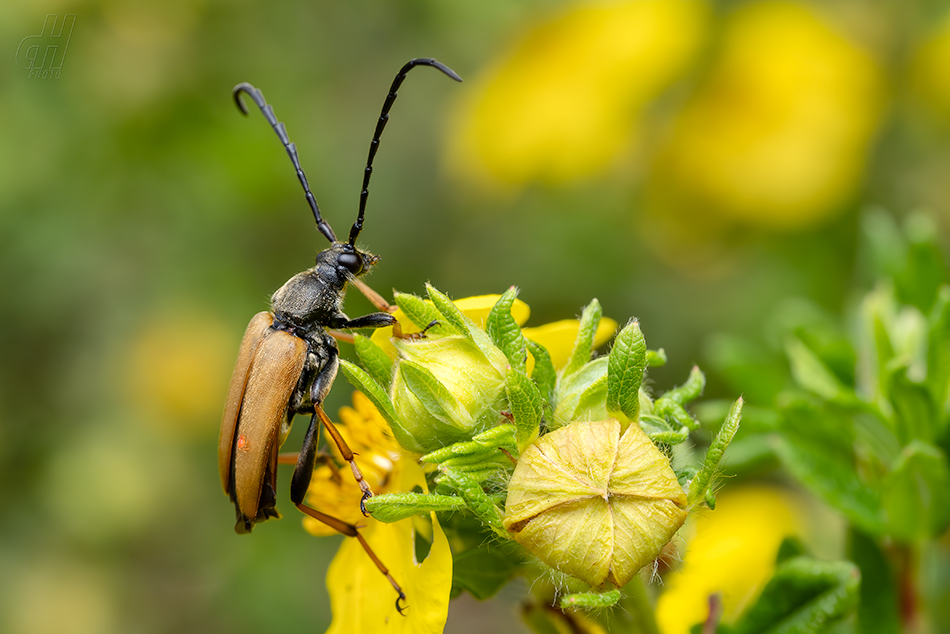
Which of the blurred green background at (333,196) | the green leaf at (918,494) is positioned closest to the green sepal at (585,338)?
the green leaf at (918,494)

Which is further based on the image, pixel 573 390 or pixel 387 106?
pixel 387 106

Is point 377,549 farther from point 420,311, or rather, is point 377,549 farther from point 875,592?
point 875,592

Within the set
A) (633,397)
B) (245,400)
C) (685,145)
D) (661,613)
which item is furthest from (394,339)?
(685,145)

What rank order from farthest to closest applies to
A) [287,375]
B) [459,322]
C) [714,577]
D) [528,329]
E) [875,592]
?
[287,375] < [714,577] < [875,592] < [528,329] < [459,322]

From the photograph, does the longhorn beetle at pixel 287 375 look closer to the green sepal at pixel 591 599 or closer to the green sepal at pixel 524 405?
the green sepal at pixel 524 405

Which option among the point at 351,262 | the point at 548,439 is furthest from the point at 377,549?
the point at 351,262

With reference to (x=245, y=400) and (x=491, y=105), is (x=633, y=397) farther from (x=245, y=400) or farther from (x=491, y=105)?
(x=491, y=105)
